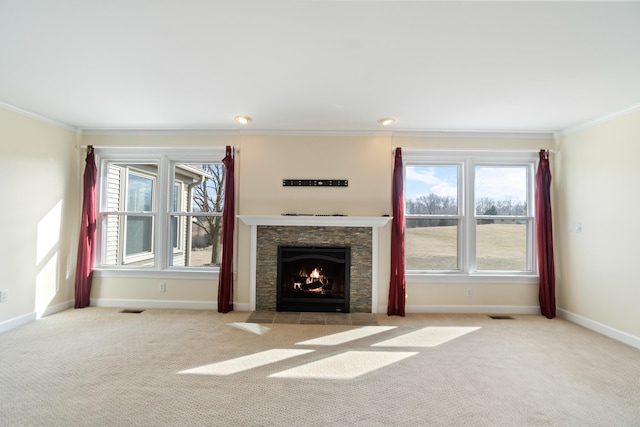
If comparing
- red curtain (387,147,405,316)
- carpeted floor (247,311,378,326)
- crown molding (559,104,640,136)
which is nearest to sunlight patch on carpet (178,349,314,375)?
carpeted floor (247,311,378,326)

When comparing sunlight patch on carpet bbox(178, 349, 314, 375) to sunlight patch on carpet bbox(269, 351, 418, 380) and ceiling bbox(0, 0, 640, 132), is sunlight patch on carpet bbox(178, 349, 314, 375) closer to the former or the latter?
sunlight patch on carpet bbox(269, 351, 418, 380)

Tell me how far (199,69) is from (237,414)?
105 inches

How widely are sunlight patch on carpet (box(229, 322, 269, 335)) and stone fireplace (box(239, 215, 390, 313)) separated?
20.7 inches

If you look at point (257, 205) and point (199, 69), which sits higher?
point (199, 69)

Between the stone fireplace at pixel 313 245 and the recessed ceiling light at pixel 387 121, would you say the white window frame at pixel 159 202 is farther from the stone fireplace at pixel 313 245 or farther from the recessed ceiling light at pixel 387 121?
the recessed ceiling light at pixel 387 121

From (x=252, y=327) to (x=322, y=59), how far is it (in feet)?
9.74

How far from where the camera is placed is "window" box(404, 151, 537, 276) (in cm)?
442

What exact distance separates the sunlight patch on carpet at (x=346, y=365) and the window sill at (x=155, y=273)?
2244 millimetres

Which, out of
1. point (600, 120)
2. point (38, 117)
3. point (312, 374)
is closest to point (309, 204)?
point (312, 374)

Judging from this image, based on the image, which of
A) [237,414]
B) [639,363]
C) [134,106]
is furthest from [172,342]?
[639,363]

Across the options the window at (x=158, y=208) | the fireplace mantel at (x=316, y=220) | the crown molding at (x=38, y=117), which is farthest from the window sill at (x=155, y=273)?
the crown molding at (x=38, y=117)

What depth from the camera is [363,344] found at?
3.17 meters

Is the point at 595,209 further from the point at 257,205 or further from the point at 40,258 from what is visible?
the point at 40,258

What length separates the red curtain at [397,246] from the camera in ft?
13.5
